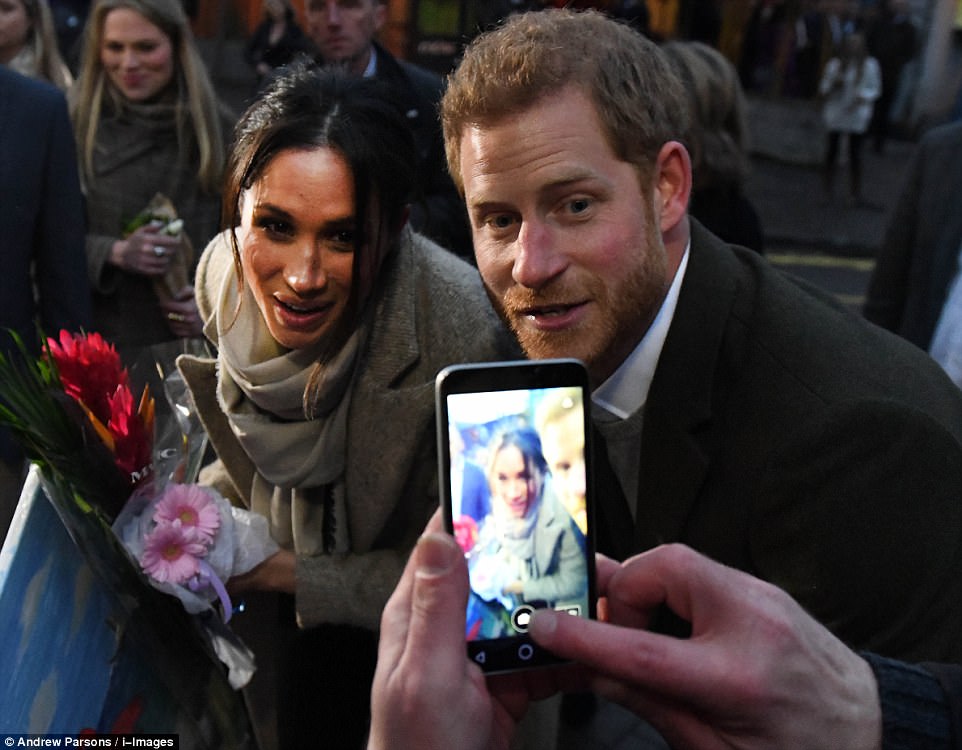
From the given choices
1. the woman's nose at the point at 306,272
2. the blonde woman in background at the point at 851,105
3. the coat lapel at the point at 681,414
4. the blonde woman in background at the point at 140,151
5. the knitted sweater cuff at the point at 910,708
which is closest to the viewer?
the knitted sweater cuff at the point at 910,708

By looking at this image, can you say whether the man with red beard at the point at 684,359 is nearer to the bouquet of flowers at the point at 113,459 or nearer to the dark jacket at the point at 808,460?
the dark jacket at the point at 808,460

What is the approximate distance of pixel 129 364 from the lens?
7.23ft

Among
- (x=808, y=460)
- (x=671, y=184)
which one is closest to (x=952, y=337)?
(x=671, y=184)

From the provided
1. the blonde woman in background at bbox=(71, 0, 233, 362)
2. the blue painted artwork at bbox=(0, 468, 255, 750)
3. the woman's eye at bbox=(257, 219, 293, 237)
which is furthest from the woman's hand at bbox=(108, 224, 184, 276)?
the blue painted artwork at bbox=(0, 468, 255, 750)

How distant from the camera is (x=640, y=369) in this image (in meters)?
2.09

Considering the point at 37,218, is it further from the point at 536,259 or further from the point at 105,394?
the point at 536,259

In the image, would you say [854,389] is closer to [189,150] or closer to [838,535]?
[838,535]

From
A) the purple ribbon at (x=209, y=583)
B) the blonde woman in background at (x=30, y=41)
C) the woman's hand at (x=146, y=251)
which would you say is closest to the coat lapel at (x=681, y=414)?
the purple ribbon at (x=209, y=583)

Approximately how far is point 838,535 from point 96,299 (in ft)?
9.26

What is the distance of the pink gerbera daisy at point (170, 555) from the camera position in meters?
1.92

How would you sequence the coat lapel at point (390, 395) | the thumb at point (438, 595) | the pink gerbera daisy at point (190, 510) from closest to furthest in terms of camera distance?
the thumb at point (438, 595), the pink gerbera daisy at point (190, 510), the coat lapel at point (390, 395)

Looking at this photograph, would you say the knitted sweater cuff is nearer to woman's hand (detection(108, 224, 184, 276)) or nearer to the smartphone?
the smartphone

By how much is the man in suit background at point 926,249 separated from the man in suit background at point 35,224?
2.56 m

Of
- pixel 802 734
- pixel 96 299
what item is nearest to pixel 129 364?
pixel 802 734
